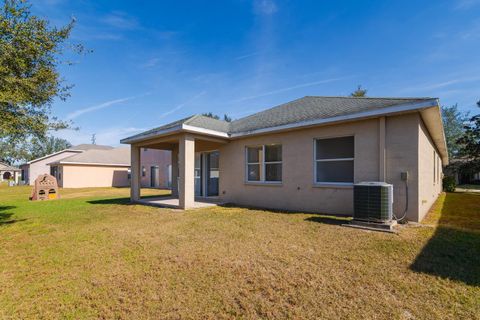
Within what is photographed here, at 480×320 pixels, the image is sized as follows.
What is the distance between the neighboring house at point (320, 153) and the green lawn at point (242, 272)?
5.96 ft

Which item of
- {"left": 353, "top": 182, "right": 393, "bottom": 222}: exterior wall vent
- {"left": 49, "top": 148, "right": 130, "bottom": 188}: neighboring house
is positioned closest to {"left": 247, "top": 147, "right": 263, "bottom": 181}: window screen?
{"left": 353, "top": 182, "right": 393, "bottom": 222}: exterior wall vent

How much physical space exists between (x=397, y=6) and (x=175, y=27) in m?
9.05

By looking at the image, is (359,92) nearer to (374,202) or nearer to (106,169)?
(374,202)

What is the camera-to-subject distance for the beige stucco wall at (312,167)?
640cm

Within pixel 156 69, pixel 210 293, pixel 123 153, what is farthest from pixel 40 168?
pixel 210 293

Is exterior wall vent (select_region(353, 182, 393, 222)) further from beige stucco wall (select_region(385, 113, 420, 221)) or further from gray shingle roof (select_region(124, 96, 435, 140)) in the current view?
gray shingle roof (select_region(124, 96, 435, 140))

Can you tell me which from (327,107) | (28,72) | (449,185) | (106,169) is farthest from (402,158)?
(106,169)

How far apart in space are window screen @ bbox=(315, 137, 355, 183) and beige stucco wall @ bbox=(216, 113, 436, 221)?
0.34 meters

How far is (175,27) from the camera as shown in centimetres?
1088

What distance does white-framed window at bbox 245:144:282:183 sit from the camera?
31.3 feet

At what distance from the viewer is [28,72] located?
691 centimetres

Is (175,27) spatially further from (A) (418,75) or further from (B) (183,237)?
(A) (418,75)

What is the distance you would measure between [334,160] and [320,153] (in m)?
0.58

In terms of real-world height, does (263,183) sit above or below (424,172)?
below
